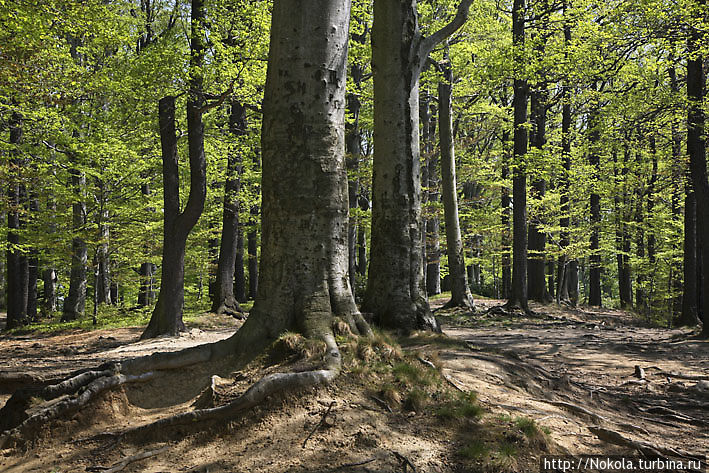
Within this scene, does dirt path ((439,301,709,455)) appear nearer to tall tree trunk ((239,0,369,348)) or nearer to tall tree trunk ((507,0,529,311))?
tall tree trunk ((239,0,369,348))

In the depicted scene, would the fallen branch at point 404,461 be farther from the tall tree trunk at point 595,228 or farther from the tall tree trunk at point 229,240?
the tall tree trunk at point 595,228

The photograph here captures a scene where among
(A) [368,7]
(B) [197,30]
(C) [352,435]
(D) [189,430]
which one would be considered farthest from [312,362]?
(A) [368,7]

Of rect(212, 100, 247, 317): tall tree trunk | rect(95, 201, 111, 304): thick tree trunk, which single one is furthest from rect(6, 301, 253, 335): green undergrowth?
rect(95, 201, 111, 304): thick tree trunk

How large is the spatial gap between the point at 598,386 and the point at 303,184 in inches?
196

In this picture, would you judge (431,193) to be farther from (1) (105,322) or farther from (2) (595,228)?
(1) (105,322)

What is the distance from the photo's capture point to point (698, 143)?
33.7ft

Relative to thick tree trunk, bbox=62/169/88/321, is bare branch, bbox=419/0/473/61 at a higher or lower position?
higher

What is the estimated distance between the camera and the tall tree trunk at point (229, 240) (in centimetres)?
1572

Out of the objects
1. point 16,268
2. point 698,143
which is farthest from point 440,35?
point 16,268

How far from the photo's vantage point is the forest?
367cm

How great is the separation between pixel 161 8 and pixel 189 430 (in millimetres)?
17481

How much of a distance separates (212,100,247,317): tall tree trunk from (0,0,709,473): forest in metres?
0.08

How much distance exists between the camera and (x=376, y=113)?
7266 mm

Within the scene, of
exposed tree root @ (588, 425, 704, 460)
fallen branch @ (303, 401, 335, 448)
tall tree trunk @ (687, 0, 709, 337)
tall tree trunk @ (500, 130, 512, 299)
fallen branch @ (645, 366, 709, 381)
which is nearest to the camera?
fallen branch @ (303, 401, 335, 448)
